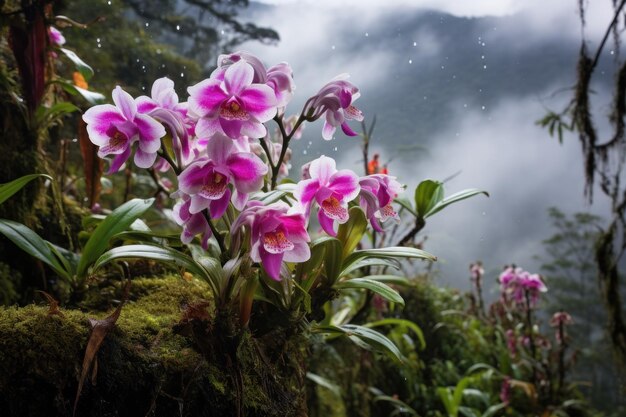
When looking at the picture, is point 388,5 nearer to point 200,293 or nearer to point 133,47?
point 133,47

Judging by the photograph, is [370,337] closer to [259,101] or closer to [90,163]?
[259,101]

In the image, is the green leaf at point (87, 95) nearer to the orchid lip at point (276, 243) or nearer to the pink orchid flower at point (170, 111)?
the pink orchid flower at point (170, 111)

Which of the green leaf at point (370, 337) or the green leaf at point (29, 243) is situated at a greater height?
the green leaf at point (29, 243)

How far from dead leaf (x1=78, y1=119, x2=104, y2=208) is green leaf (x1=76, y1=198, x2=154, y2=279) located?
0.52 metres

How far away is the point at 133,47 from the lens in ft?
12.0

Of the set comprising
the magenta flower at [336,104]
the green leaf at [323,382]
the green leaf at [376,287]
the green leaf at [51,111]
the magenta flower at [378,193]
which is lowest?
the green leaf at [323,382]

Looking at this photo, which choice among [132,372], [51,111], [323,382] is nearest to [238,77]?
[132,372]

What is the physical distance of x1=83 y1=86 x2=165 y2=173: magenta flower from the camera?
578mm

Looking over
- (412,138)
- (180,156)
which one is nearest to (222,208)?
(180,156)

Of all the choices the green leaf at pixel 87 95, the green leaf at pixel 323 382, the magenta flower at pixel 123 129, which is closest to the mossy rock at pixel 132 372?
the magenta flower at pixel 123 129

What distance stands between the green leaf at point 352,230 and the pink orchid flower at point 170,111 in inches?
12.1

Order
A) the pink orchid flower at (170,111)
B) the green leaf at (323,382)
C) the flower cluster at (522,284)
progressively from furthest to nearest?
the flower cluster at (522,284) < the green leaf at (323,382) < the pink orchid flower at (170,111)

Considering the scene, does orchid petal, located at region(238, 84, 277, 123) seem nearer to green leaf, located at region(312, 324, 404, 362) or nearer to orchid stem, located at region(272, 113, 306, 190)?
orchid stem, located at region(272, 113, 306, 190)

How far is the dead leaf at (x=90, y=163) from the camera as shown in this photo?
120 centimetres
